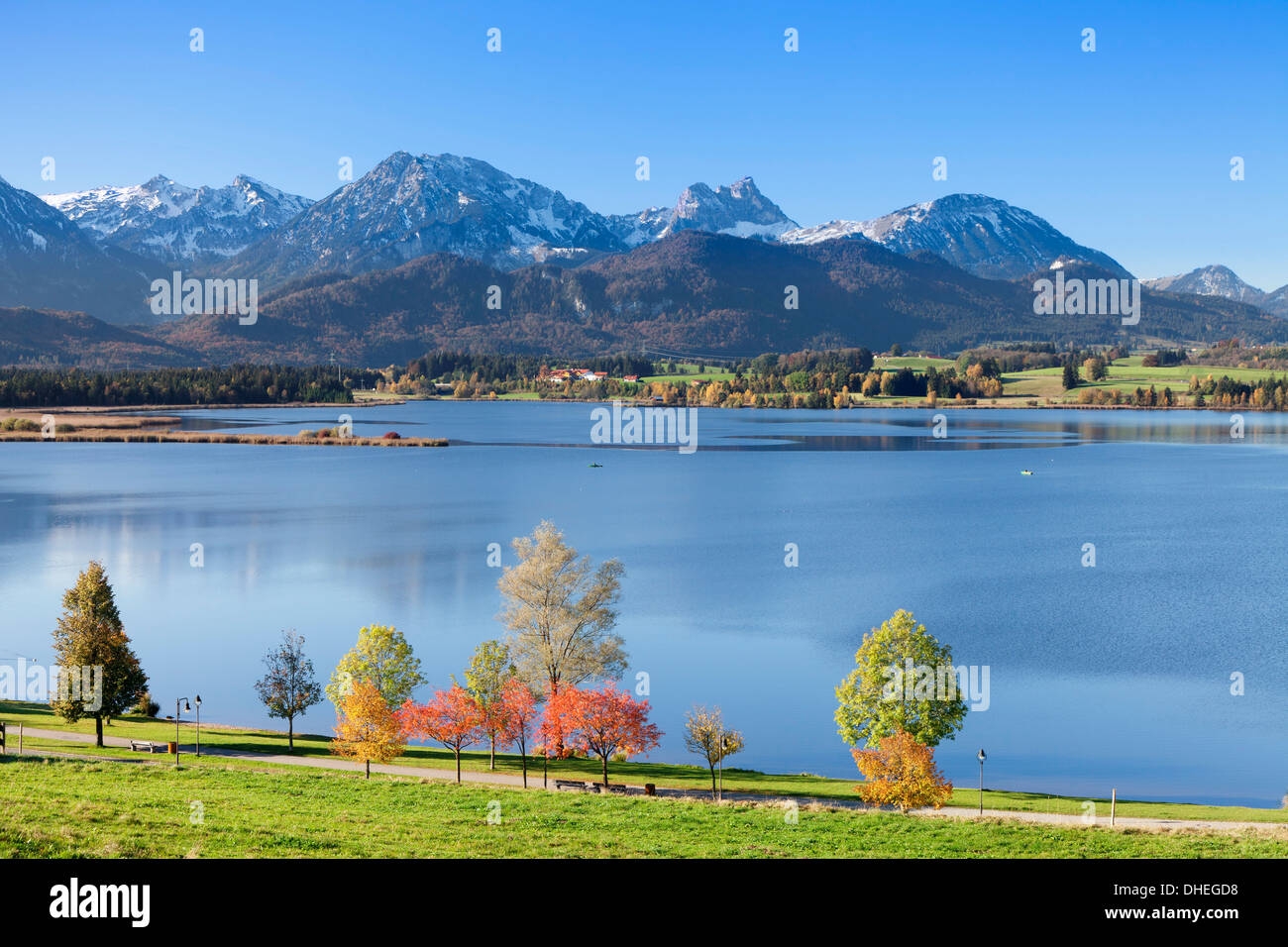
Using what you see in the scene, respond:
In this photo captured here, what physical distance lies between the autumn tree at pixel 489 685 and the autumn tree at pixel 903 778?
11980mm

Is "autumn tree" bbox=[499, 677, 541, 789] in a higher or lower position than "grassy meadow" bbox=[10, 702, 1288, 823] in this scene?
higher

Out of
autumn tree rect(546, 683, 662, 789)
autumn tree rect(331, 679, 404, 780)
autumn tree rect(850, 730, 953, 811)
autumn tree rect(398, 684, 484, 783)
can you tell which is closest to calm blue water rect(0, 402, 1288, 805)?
autumn tree rect(546, 683, 662, 789)

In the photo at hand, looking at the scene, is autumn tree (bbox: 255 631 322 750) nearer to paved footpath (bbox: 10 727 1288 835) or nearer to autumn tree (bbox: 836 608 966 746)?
paved footpath (bbox: 10 727 1288 835)

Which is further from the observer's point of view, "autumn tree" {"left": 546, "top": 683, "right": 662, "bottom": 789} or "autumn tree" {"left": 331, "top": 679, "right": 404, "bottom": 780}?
"autumn tree" {"left": 546, "top": 683, "right": 662, "bottom": 789}

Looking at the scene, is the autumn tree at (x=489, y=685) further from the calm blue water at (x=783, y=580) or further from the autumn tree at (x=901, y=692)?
the autumn tree at (x=901, y=692)

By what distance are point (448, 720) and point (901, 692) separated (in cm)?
1416

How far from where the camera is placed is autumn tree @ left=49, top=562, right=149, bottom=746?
119 feet

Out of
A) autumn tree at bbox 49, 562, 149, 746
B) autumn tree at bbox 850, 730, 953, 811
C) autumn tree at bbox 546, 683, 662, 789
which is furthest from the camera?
autumn tree at bbox 49, 562, 149, 746

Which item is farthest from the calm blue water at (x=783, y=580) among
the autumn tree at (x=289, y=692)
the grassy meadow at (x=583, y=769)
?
the grassy meadow at (x=583, y=769)

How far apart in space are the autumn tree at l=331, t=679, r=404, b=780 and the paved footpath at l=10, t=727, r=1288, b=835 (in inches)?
21.8

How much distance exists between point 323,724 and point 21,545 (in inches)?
1999

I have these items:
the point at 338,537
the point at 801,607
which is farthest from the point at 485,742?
the point at 338,537
